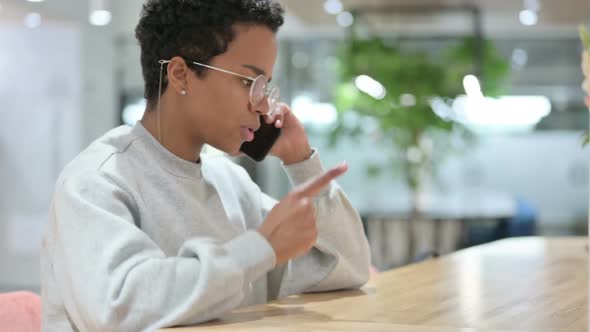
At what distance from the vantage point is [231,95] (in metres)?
1.49

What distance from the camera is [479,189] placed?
897cm

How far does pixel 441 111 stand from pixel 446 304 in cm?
678

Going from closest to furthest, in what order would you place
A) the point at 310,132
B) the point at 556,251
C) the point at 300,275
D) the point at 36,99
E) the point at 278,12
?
the point at 278,12, the point at 300,275, the point at 556,251, the point at 36,99, the point at 310,132

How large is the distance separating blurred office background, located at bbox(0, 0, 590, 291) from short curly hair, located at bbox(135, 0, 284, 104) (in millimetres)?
4257

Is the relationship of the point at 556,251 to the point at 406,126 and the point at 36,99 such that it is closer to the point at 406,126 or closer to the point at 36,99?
the point at 36,99

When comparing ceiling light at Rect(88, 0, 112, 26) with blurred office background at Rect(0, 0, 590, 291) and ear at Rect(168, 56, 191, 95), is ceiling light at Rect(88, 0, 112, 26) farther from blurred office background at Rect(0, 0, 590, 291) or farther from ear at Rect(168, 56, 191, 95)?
ear at Rect(168, 56, 191, 95)

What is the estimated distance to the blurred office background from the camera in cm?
740

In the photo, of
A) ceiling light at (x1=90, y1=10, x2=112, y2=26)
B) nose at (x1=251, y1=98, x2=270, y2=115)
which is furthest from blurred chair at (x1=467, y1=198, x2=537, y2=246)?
nose at (x1=251, y1=98, x2=270, y2=115)

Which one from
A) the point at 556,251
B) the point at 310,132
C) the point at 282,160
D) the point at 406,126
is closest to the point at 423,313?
the point at 282,160

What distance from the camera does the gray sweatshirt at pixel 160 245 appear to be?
121 centimetres

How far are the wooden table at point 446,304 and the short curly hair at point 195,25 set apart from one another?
0.44 meters

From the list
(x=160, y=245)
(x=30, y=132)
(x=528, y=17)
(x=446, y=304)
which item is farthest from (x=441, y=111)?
(x=160, y=245)

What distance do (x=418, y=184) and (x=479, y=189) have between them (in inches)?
34.4

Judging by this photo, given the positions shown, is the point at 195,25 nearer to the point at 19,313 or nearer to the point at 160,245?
the point at 160,245
